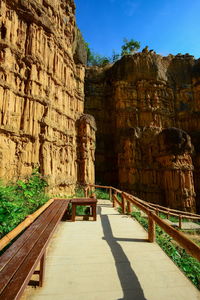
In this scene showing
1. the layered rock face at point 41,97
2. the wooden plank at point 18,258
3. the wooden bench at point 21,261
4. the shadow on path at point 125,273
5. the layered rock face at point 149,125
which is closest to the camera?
the wooden bench at point 21,261

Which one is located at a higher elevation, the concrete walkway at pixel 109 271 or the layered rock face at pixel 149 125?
the layered rock face at pixel 149 125

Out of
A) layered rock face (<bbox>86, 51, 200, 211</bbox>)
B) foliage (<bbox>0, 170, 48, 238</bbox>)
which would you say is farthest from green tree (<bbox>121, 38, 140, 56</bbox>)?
foliage (<bbox>0, 170, 48, 238</bbox>)

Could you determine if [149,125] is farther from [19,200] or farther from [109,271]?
[109,271]

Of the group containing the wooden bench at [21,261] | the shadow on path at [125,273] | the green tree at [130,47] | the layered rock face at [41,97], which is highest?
the green tree at [130,47]

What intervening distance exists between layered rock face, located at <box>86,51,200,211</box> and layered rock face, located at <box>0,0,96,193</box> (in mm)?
6651

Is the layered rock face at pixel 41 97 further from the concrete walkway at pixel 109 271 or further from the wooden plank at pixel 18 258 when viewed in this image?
the wooden plank at pixel 18 258

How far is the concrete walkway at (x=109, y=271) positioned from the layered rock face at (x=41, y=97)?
7.36 m

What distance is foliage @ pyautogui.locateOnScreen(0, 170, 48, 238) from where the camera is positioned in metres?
4.73

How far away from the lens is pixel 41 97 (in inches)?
497

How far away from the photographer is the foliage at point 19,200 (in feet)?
15.5

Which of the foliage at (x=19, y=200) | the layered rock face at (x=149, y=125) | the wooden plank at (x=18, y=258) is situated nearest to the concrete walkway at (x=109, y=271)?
the wooden plank at (x=18, y=258)

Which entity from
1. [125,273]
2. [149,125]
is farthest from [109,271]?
[149,125]

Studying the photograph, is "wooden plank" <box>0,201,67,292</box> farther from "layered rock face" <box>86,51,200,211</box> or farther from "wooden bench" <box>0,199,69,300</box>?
"layered rock face" <box>86,51,200,211</box>

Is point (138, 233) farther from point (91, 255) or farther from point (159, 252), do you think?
point (91, 255)
